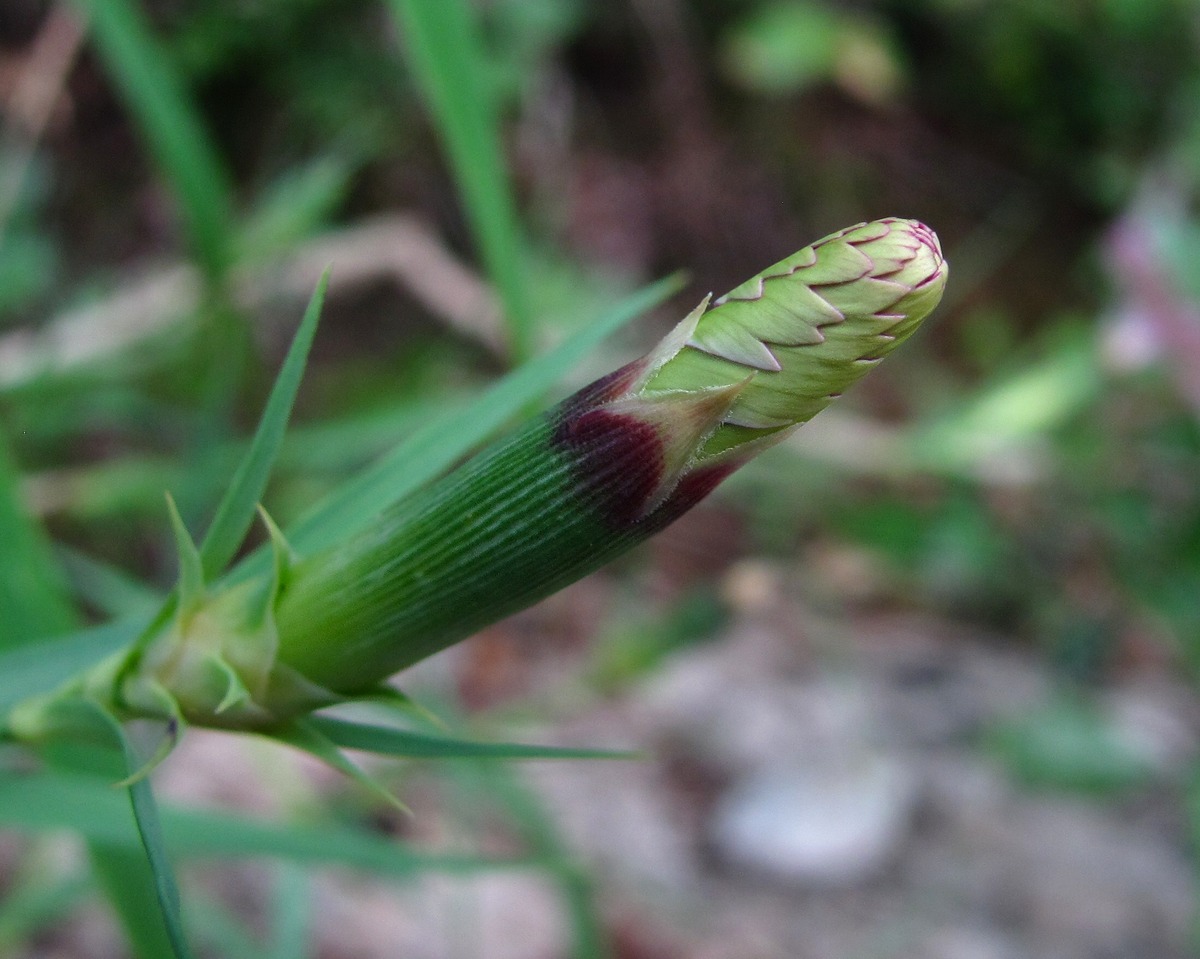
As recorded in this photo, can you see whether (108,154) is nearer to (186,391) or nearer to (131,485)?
(186,391)

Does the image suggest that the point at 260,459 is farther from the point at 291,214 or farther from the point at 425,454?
the point at 291,214

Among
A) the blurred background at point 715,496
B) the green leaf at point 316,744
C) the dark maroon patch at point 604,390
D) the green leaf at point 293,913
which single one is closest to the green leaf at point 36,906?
the blurred background at point 715,496

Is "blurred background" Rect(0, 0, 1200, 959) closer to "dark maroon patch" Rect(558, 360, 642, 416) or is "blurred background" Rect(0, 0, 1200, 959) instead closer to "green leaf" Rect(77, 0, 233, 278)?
"green leaf" Rect(77, 0, 233, 278)

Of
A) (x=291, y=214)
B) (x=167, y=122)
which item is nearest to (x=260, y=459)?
(x=167, y=122)

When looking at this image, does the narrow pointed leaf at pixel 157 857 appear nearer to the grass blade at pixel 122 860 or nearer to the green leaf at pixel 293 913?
the grass blade at pixel 122 860

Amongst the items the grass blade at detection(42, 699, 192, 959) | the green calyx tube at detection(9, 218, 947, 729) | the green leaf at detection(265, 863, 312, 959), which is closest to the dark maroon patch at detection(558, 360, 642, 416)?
the green calyx tube at detection(9, 218, 947, 729)

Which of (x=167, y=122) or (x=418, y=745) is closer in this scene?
(x=418, y=745)

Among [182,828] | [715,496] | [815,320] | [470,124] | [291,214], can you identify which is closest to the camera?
[815,320]
